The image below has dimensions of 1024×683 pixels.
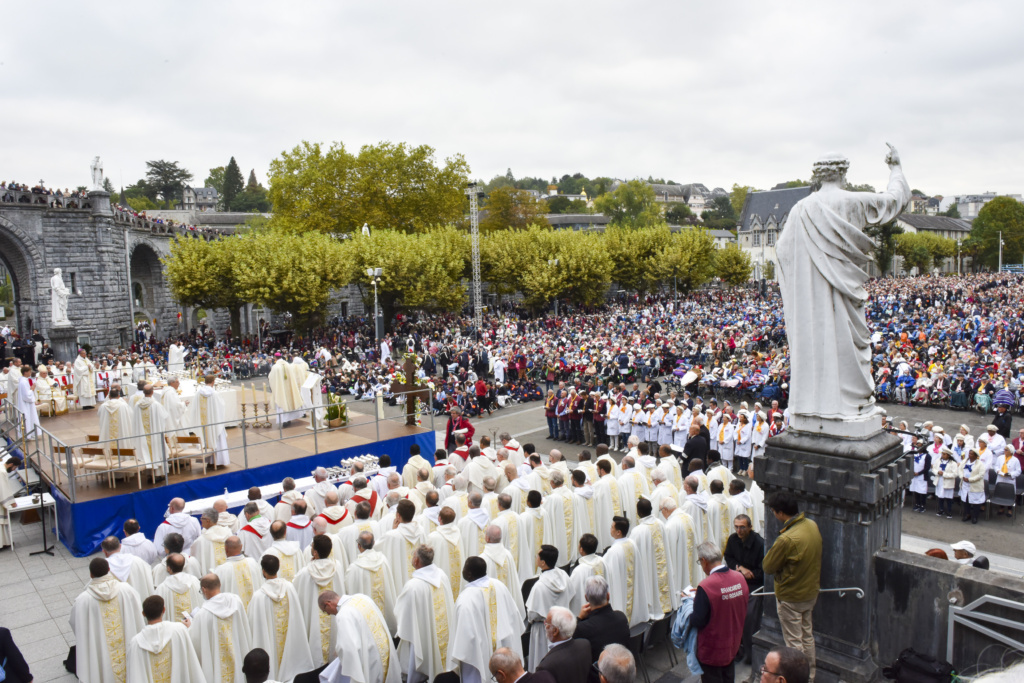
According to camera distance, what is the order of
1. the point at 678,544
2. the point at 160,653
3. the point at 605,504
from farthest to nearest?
the point at 605,504
the point at 678,544
the point at 160,653

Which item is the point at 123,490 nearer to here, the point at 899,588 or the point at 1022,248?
the point at 899,588

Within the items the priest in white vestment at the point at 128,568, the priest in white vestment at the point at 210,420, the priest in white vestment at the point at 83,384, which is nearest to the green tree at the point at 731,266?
the priest in white vestment at the point at 83,384

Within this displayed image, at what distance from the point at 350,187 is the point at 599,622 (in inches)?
1763

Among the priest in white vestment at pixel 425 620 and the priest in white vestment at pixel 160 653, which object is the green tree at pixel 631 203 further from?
the priest in white vestment at pixel 160 653

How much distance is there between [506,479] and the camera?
968cm

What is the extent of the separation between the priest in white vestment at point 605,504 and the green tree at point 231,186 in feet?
369

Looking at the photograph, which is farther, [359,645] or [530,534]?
[530,534]

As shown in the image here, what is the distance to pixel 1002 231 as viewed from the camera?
83000 millimetres

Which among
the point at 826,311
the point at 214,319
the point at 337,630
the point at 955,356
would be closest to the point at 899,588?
the point at 826,311

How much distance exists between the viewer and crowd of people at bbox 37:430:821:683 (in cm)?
487

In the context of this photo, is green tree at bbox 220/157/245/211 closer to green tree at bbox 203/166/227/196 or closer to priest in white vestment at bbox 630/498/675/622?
green tree at bbox 203/166/227/196

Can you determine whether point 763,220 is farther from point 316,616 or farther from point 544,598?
point 316,616

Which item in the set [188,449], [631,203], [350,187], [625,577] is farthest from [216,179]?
[625,577]

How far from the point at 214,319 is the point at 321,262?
687 inches
